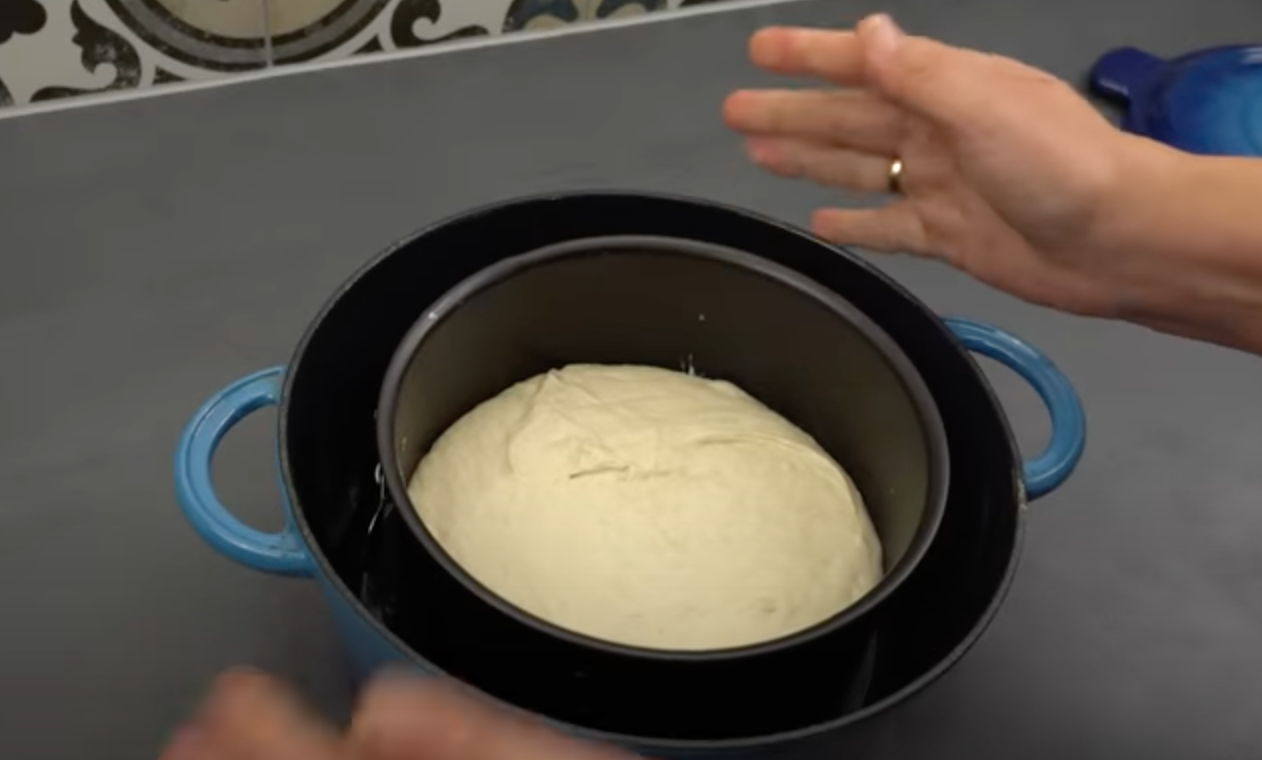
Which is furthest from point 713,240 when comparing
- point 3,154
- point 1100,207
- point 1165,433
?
point 3,154

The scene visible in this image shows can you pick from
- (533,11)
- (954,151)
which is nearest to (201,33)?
(533,11)

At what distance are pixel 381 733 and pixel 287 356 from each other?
1.26ft

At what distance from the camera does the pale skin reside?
52 centimetres

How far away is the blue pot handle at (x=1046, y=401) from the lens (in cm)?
53

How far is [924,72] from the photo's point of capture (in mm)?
525

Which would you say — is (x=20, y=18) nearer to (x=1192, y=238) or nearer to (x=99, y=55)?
(x=99, y=55)

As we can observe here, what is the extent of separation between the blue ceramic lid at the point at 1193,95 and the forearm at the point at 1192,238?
282 millimetres

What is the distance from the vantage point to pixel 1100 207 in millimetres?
525

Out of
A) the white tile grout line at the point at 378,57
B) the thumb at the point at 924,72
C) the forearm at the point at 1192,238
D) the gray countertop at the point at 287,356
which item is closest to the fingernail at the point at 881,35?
the thumb at the point at 924,72

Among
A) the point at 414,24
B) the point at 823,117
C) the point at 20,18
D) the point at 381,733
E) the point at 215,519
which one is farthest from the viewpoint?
the point at 414,24

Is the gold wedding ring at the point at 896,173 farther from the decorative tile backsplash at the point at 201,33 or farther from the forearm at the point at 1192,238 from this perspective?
the decorative tile backsplash at the point at 201,33

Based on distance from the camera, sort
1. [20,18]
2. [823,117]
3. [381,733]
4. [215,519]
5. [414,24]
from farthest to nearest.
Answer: [414,24] → [20,18] → [823,117] → [215,519] → [381,733]

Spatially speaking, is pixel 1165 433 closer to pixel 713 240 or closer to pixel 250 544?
pixel 713 240

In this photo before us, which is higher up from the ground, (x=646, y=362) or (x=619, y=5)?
(x=619, y=5)
